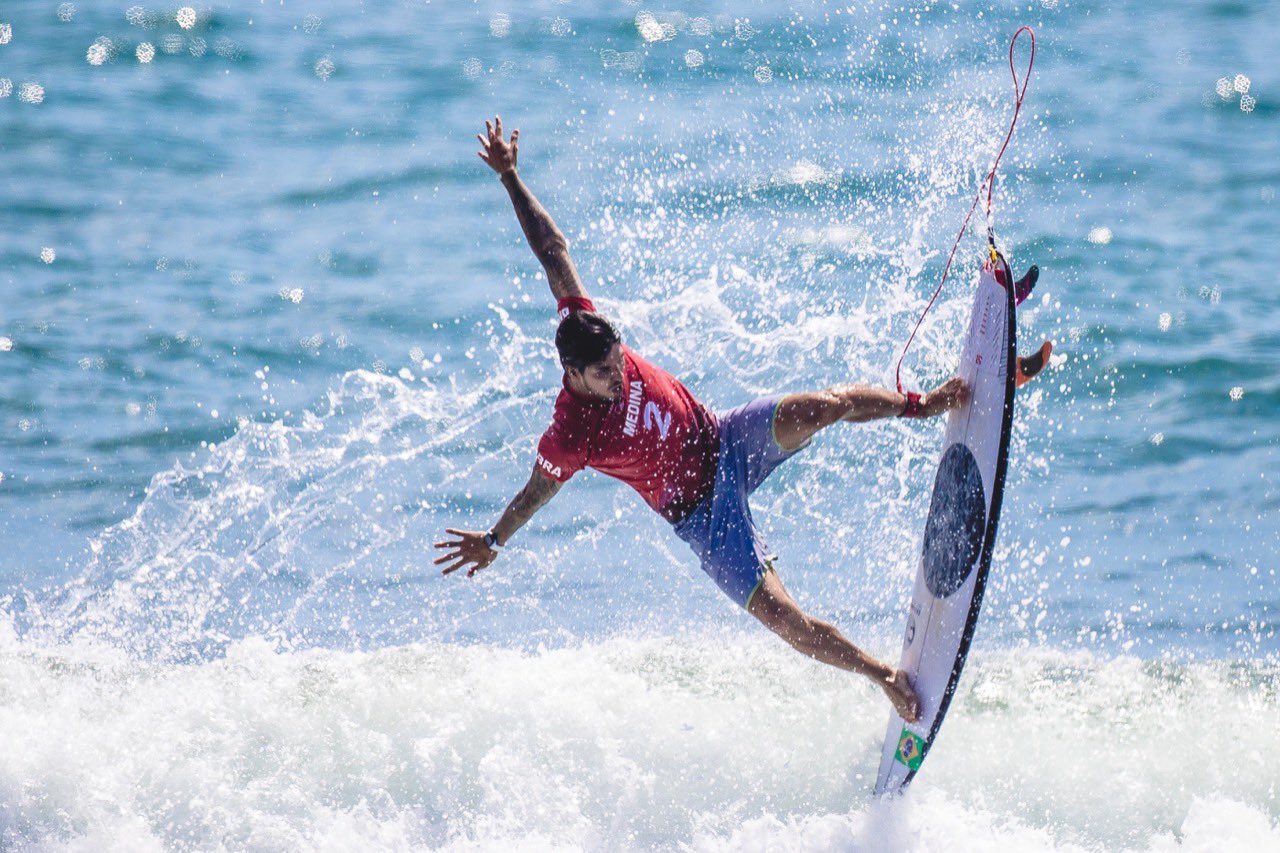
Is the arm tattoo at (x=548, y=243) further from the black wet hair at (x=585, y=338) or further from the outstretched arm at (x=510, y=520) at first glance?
the outstretched arm at (x=510, y=520)

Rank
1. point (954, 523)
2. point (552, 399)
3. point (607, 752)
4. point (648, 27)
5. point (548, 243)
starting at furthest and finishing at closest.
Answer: point (648, 27), point (552, 399), point (607, 752), point (954, 523), point (548, 243)

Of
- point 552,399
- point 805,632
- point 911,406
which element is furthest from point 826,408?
point 552,399

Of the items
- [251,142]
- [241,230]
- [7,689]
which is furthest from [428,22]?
[7,689]

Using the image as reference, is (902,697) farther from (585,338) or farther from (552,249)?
(552,249)

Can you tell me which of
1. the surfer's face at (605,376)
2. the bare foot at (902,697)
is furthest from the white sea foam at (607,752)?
the surfer's face at (605,376)

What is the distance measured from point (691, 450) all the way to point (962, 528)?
120 centimetres

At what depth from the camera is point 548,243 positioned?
562 centimetres

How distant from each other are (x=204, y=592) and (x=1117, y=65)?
10.8 metres

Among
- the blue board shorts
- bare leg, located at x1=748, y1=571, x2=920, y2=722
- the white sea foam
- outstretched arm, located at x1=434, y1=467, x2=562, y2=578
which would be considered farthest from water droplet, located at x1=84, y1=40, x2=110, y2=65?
bare leg, located at x1=748, y1=571, x2=920, y2=722

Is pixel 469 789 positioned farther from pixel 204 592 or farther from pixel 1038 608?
pixel 1038 608

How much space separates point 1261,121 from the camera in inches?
539

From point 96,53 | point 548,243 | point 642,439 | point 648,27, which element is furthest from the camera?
point 96,53

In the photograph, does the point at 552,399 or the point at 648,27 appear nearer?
the point at 552,399

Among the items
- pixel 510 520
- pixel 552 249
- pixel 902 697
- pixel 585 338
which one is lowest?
pixel 902 697
